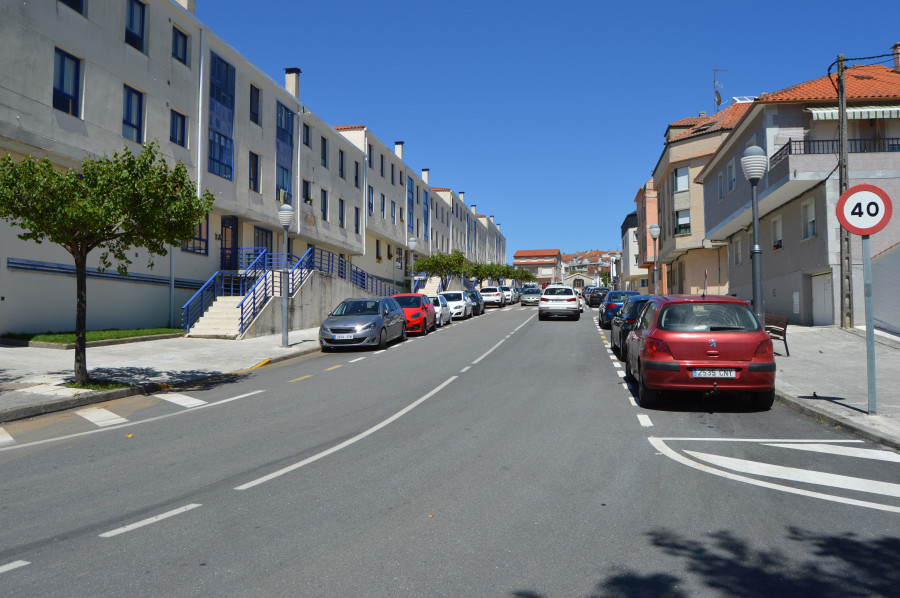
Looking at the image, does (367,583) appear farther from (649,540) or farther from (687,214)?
(687,214)

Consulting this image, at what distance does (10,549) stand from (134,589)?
50.0 inches

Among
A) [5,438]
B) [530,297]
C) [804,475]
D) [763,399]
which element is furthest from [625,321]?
[530,297]

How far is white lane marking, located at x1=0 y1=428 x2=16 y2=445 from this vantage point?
7.48m

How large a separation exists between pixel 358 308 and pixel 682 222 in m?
25.9

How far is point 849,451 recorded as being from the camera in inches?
259

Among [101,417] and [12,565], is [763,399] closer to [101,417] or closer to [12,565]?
[12,565]

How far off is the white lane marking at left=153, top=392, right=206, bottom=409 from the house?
57.2 ft

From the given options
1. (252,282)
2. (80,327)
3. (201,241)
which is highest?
(201,241)

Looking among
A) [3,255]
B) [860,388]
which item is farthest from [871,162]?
[3,255]

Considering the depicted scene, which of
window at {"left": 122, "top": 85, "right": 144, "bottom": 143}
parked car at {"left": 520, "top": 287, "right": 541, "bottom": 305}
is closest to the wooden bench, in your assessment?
window at {"left": 122, "top": 85, "right": 144, "bottom": 143}

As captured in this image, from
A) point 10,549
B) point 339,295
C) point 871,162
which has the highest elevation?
point 871,162

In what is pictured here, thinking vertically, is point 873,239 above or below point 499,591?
above

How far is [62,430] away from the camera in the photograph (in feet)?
26.8

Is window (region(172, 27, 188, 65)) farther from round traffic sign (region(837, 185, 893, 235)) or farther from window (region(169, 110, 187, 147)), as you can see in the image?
round traffic sign (region(837, 185, 893, 235))
